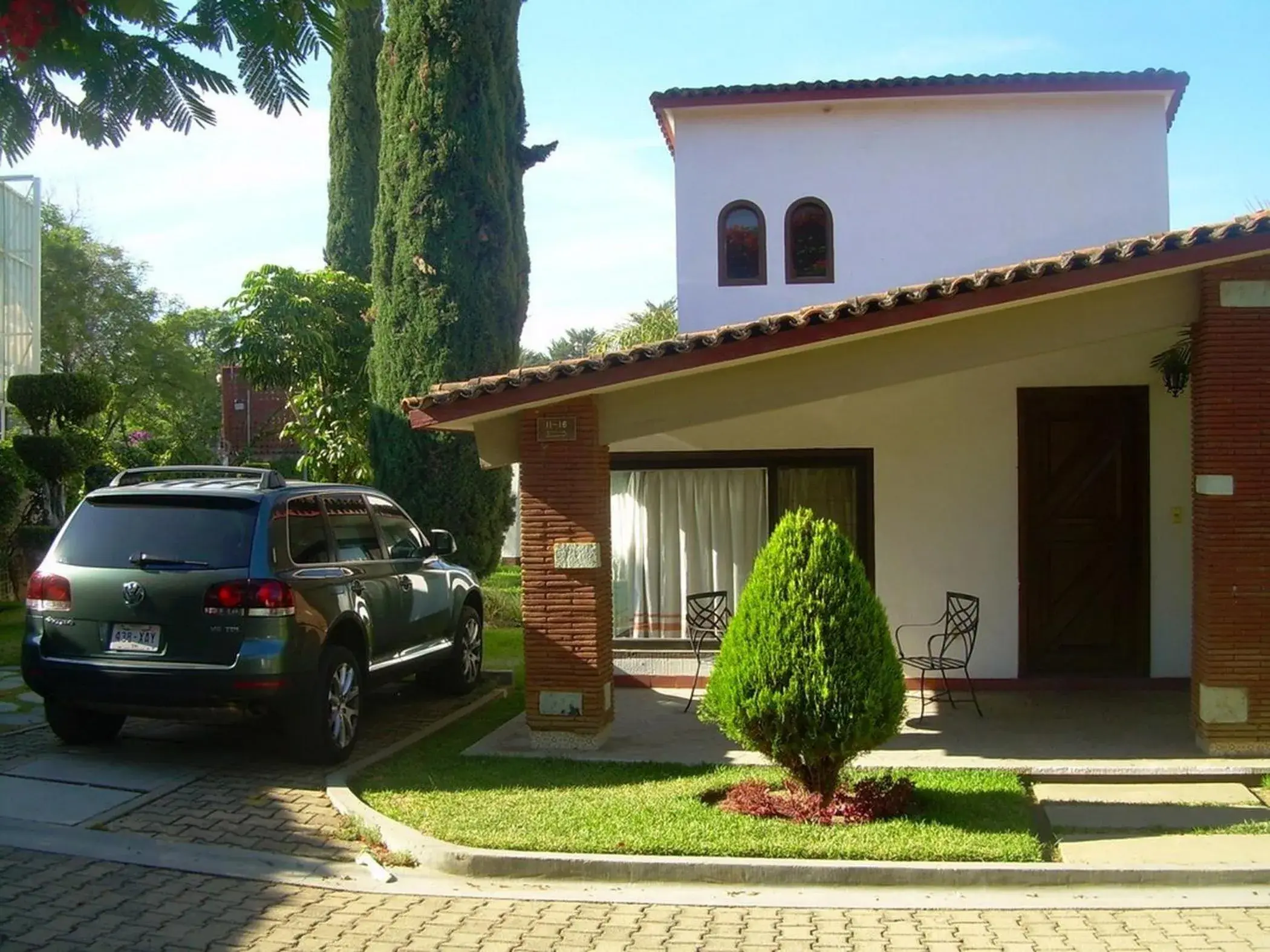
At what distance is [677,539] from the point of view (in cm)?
1129

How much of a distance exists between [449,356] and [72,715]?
24.4 feet

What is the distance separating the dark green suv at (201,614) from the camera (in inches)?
295

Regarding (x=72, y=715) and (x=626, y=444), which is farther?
(x=626, y=444)

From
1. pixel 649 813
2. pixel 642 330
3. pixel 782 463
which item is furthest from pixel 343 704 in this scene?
pixel 642 330

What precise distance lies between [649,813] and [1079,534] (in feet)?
18.7

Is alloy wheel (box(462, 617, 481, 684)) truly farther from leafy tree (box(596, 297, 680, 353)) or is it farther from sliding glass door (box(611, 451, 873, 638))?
leafy tree (box(596, 297, 680, 353))

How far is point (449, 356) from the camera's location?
1484 cm

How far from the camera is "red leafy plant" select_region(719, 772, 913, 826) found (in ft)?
22.1

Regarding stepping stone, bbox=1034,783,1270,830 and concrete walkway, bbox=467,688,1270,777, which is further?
concrete walkway, bbox=467,688,1270,777

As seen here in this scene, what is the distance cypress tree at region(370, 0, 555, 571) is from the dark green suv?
6396mm

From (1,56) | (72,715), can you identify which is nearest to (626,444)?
(72,715)

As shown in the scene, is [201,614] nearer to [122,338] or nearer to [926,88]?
[926,88]

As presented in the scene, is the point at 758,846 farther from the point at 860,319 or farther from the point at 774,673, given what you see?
the point at 860,319

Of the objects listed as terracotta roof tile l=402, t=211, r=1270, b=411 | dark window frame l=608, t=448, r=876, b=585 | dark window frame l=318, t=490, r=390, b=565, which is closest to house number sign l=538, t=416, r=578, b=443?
terracotta roof tile l=402, t=211, r=1270, b=411
